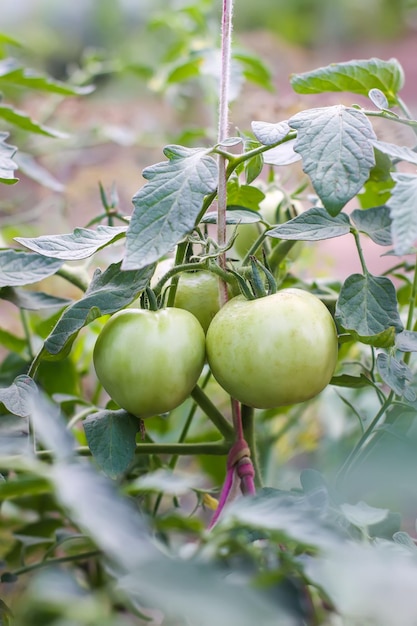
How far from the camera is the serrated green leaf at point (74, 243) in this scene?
1.01 ft

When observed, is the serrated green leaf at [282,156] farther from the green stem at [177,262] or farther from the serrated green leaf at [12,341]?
the serrated green leaf at [12,341]

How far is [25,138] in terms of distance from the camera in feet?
2.94

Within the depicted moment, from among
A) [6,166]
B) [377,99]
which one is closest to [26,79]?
[6,166]

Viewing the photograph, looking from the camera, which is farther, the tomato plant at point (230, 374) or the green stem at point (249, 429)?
the green stem at point (249, 429)

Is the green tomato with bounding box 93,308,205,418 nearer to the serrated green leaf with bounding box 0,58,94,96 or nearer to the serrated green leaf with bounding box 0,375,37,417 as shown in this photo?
the serrated green leaf with bounding box 0,375,37,417

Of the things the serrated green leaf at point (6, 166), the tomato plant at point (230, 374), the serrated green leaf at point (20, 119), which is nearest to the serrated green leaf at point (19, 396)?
the tomato plant at point (230, 374)

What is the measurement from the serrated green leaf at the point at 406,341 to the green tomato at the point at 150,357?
10cm

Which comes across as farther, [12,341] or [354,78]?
[12,341]

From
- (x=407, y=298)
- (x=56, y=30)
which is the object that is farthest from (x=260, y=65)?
(x=56, y=30)

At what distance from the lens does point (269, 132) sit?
295 millimetres

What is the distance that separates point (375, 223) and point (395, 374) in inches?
3.2

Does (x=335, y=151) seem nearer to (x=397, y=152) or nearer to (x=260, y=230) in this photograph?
(x=397, y=152)

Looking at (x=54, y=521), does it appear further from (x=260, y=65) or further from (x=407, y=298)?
(x=260, y=65)

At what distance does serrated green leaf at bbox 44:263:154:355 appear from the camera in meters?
0.31
